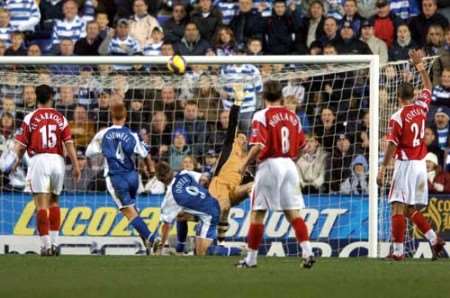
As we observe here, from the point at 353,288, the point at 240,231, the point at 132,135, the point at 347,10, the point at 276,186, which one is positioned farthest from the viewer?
the point at 347,10

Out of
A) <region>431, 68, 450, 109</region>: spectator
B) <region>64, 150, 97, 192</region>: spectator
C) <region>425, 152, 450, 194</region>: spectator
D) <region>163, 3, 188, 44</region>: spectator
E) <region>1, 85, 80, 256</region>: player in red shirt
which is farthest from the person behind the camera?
<region>163, 3, 188, 44</region>: spectator

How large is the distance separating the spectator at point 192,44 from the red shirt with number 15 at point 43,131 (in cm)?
625

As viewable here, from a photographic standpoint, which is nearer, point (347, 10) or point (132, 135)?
point (132, 135)

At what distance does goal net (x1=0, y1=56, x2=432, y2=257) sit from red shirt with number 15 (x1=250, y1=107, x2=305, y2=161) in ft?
14.1

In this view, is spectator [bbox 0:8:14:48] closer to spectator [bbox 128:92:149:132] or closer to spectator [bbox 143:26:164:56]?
spectator [bbox 143:26:164:56]

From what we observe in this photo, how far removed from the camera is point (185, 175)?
65.1ft

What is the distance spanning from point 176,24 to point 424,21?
4146mm

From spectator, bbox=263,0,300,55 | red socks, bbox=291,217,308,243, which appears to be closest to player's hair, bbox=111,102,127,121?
red socks, bbox=291,217,308,243

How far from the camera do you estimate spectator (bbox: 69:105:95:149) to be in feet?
72.5

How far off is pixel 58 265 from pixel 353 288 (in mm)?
4187

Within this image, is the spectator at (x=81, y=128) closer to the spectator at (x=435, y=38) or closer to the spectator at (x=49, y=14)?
the spectator at (x=49, y=14)

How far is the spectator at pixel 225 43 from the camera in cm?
2419

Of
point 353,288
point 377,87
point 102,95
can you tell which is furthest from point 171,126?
point 353,288

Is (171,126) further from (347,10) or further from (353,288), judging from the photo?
(353,288)
